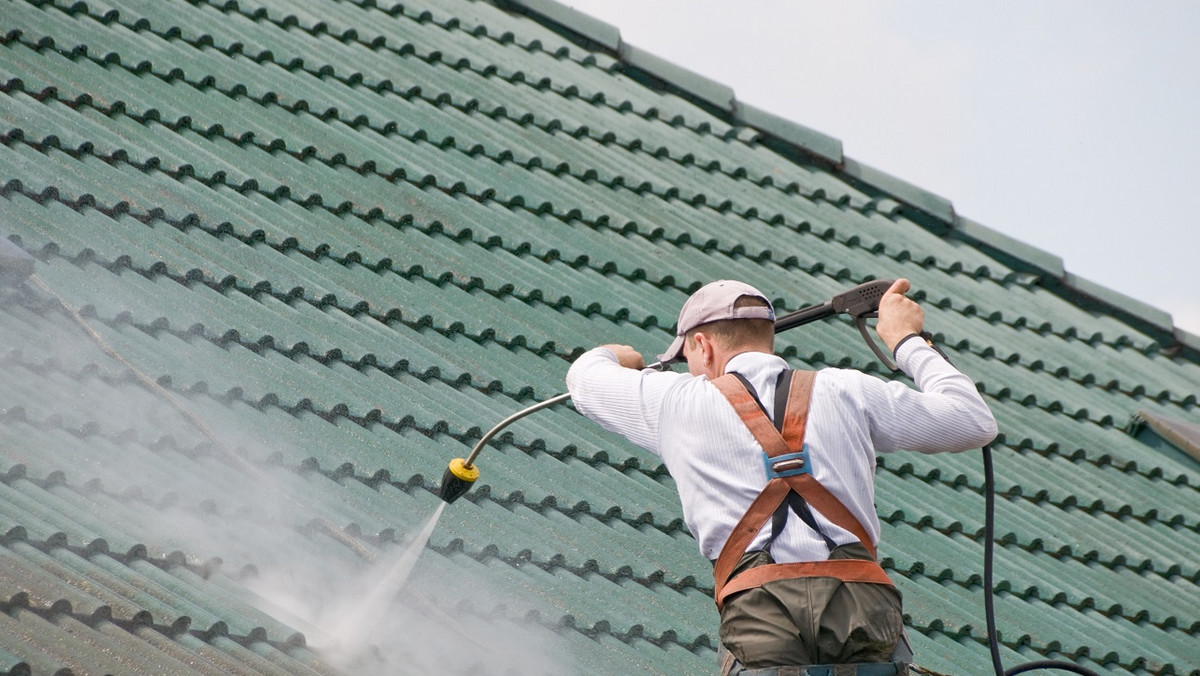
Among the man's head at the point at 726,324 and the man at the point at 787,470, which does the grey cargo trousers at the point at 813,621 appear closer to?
the man at the point at 787,470

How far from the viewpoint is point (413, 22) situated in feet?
24.5

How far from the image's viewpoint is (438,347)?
5.38m

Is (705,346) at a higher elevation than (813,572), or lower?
higher

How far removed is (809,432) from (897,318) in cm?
59

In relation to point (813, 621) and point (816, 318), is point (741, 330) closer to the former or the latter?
point (816, 318)

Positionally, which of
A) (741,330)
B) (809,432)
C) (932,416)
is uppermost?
(741,330)

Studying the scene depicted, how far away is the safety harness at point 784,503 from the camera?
127 inches

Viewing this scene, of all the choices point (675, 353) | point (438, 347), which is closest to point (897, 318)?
point (675, 353)

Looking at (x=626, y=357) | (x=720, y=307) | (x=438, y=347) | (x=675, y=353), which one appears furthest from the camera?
(x=438, y=347)

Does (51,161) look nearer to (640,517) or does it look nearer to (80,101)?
(80,101)

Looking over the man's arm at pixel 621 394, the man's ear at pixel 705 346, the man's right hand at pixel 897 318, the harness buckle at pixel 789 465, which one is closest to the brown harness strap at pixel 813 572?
the harness buckle at pixel 789 465

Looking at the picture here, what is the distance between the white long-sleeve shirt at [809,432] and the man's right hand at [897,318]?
164mm

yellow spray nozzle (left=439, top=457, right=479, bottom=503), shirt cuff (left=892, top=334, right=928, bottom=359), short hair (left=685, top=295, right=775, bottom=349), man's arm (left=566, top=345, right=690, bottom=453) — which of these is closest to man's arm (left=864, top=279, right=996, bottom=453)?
shirt cuff (left=892, top=334, right=928, bottom=359)

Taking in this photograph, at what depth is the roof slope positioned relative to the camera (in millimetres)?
4117
